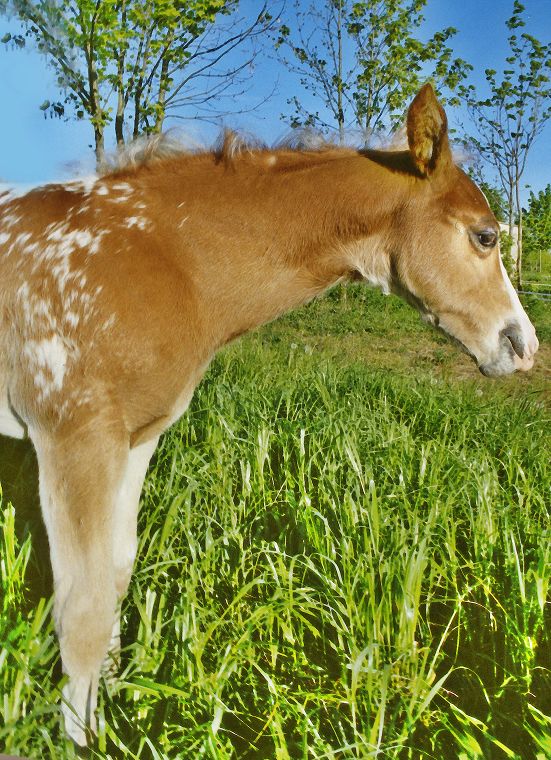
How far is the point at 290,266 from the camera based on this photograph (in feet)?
9.20

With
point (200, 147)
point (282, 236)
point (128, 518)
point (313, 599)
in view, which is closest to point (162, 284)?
point (282, 236)

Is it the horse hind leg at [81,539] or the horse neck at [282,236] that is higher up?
the horse neck at [282,236]

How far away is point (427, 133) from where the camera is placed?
109 inches

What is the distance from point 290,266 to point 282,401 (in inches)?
80.7

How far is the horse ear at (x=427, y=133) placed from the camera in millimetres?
2670

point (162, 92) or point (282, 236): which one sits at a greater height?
point (162, 92)

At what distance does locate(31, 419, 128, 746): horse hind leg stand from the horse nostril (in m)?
1.68

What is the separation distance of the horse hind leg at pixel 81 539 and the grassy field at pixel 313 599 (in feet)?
0.34

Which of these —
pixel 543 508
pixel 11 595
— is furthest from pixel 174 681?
pixel 543 508

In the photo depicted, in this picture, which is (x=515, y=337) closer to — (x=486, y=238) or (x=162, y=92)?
(x=486, y=238)

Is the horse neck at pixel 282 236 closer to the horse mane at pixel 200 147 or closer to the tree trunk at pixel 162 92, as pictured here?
the horse mane at pixel 200 147

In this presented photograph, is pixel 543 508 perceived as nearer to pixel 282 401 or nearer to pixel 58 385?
pixel 282 401

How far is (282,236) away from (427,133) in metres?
0.71

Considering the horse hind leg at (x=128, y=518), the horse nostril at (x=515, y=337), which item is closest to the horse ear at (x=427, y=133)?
the horse nostril at (x=515, y=337)
